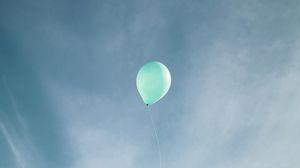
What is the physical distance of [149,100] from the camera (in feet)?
32.8

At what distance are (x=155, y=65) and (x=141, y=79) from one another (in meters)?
0.96

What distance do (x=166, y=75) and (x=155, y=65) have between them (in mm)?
718

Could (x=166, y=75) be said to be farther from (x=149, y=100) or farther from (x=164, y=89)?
(x=149, y=100)

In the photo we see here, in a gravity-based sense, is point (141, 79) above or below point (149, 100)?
above

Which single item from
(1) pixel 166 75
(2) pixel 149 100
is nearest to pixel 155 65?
(1) pixel 166 75

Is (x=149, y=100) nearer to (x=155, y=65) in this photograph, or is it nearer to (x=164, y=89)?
(x=164, y=89)

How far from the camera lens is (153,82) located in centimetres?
974

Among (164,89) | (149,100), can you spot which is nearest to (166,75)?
(164,89)

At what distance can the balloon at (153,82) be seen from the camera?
9750mm

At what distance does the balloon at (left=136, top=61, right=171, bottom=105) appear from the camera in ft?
32.0

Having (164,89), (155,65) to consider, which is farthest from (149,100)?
(155,65)

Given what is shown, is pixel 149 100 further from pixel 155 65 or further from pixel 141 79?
pixel 155 65

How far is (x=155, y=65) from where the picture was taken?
9.97m

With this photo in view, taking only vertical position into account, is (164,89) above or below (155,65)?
below
